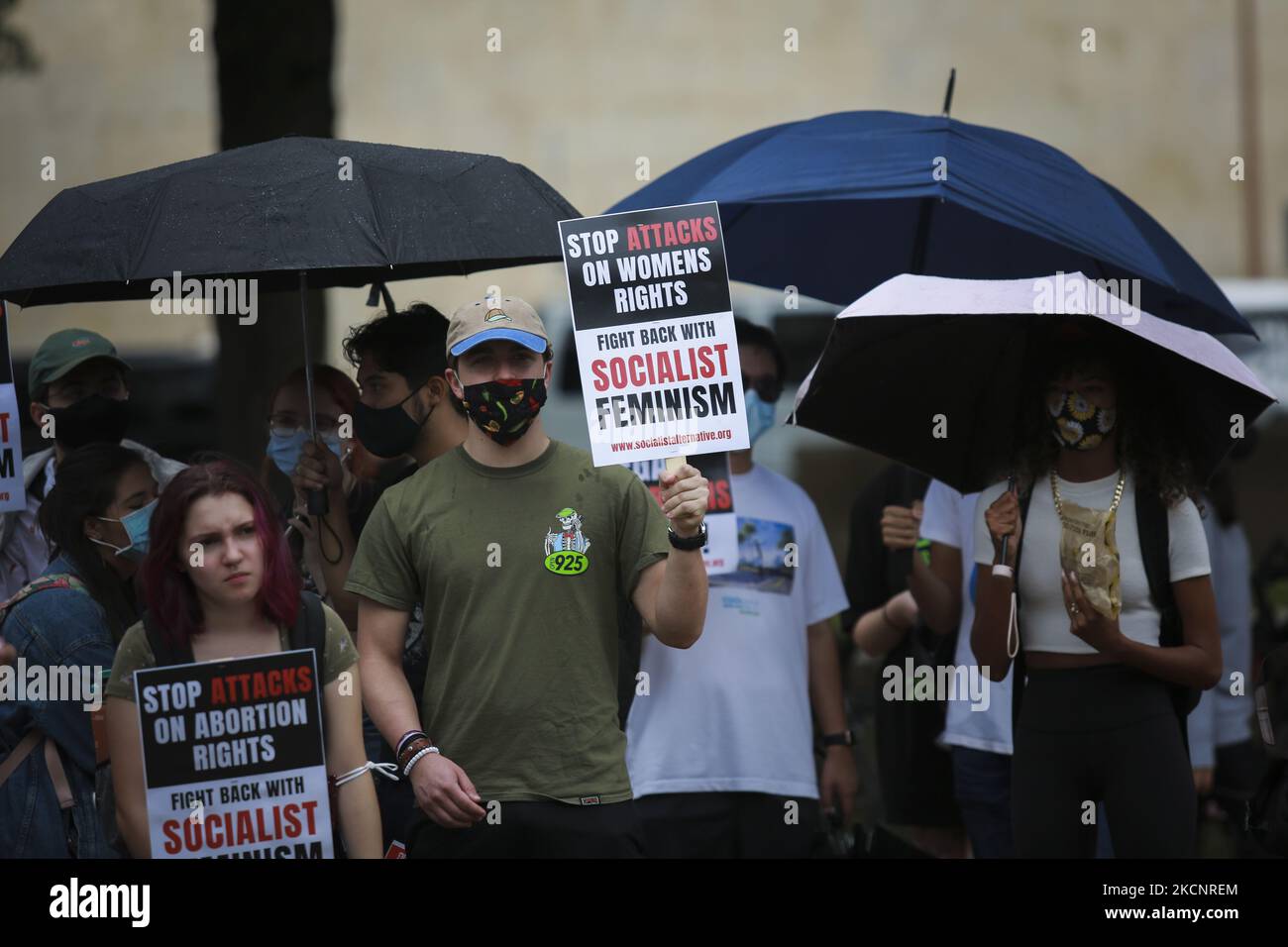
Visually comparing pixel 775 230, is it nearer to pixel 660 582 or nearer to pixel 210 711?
pixel 660 582

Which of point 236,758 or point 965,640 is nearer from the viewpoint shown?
point 236,758

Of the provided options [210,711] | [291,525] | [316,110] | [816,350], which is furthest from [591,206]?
[210,711]

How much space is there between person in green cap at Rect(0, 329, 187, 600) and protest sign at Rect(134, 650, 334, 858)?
1.56 metres

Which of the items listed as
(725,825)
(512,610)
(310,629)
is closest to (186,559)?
(310,629)

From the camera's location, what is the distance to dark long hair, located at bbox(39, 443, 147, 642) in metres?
4.13

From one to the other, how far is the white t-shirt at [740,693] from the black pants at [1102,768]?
80 centimetres

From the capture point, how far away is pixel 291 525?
4672 mm

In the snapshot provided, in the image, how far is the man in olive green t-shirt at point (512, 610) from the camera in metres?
3.91

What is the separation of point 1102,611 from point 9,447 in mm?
3045

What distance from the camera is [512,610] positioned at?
3.95 meters

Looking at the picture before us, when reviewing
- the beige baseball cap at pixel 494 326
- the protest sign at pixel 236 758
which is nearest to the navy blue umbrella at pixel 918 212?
the beige baseball cap at pixel 494 326

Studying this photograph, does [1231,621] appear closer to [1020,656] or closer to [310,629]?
[1020,656]

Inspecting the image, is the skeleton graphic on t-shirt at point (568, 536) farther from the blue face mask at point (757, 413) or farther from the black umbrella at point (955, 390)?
the blue face mask at point (757, 413)

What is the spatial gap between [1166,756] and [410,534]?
2051 mm
